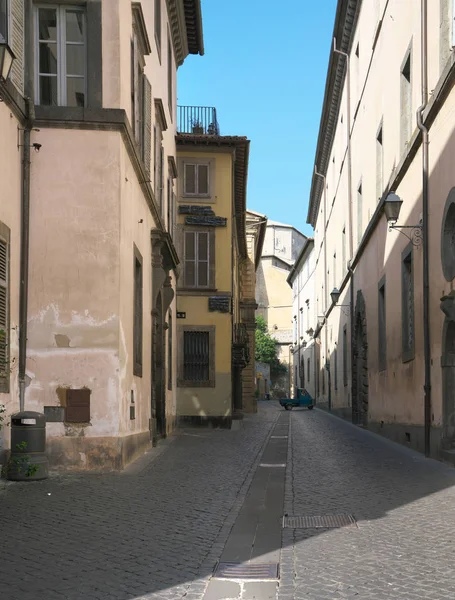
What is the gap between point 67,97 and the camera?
494 inches

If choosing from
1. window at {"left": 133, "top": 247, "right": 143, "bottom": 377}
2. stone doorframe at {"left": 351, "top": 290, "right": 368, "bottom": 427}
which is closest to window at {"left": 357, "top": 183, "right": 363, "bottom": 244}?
stone doorframe at {"left": 351, "top": 290, "right": 368, "bottom": 427}

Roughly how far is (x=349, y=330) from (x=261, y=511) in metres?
22.1

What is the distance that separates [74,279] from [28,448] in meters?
2.59

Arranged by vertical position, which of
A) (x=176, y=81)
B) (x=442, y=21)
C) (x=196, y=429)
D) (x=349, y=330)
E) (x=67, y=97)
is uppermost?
(x=176, y=81)

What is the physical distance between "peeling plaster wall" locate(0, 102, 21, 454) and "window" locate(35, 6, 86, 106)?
111 centimetres

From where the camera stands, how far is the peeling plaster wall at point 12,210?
11.0m

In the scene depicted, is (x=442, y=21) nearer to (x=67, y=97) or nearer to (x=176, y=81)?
(x=67, y=97)

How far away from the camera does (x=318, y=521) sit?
8.04 m

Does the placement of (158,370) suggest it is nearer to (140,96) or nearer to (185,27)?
(140,96)

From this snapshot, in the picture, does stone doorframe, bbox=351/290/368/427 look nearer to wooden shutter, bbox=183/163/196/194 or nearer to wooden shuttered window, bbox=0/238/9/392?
wooden shutter, bbox=183/163/196/194

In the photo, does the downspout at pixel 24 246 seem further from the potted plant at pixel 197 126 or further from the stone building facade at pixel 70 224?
the potted plant at pixel 197 126

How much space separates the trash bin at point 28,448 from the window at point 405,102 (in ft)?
35.3

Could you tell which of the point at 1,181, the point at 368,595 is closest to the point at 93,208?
the point at 1,181

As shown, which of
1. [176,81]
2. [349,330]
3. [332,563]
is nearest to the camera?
[332,563]
